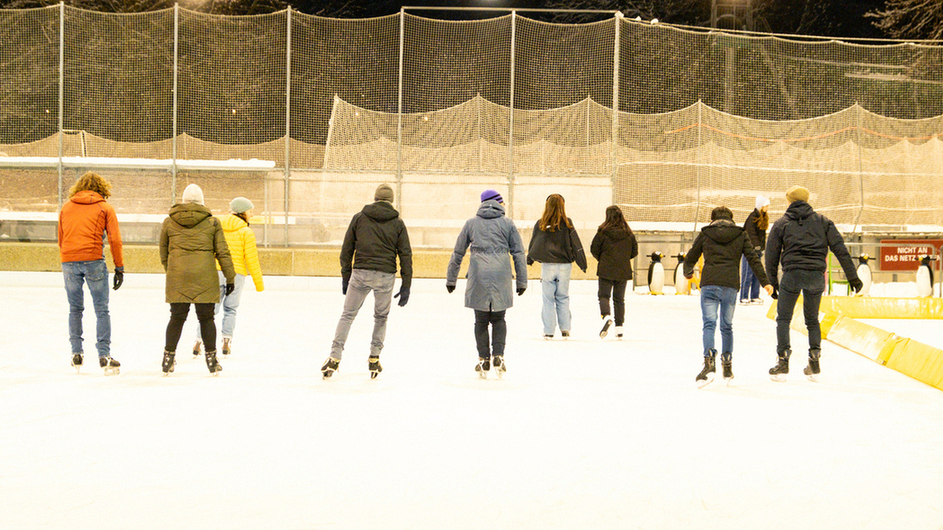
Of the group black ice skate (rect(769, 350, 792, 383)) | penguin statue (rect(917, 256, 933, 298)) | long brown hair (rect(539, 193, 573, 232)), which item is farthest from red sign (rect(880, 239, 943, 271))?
black ice skate (rect(769, 350, 792, 383))

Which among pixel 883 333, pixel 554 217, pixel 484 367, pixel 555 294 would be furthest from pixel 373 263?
pixel 883 333

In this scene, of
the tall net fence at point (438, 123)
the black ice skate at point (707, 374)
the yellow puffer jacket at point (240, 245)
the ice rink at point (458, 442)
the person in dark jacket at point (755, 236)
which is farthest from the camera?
the tall net fence at point (438, 123)

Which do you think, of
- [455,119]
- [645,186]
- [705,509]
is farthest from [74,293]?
[645,186]

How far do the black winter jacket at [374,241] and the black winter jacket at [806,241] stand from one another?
3064 millimetres

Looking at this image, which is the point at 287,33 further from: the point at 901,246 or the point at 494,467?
the point at 494,467

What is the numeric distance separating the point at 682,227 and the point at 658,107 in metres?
4.54

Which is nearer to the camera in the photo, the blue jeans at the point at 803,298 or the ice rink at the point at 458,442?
the ice rink at the point at 458,442

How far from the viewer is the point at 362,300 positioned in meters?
7.29

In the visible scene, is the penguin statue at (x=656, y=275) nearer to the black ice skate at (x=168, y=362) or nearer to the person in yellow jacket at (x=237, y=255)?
the person in yellow jacket at (x=237, y=255)

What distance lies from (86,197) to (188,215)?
2.81 feet

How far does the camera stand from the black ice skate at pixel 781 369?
751 centimetres

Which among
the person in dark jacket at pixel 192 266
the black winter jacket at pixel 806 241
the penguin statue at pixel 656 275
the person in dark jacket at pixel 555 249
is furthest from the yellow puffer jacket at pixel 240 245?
the penguin statue at pixel 656 275

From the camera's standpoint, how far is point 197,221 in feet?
23.7

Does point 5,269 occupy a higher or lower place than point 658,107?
lower
